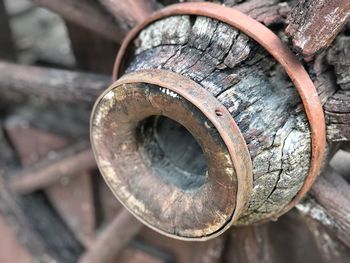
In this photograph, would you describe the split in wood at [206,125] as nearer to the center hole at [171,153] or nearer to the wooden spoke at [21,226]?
the center hole at [171,153]

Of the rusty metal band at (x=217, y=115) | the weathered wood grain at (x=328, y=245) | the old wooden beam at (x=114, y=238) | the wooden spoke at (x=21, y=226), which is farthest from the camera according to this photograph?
the wooden spoke at (x=21, y=226)

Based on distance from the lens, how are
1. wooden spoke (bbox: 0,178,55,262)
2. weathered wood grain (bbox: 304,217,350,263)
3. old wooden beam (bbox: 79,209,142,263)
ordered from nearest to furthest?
weathered wood grain (bbox: 304,217,350,263) → old wooden beam (bbox: 79,209,142,263) → wooden spoke (bbox: 0,178,55,262)

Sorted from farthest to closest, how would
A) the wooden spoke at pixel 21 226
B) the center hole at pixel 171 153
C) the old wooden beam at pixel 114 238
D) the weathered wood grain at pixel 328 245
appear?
1. the wooden spoke at pixel 21 226
2. the old wooden beam at pixel 114 238
3. the weathered wood grain at pixel 328 245
4. the center hole at pixel 171 153

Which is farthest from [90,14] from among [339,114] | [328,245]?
[328,245]

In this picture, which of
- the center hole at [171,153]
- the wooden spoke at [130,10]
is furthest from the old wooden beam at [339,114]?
the wooden spoke at [130,10]

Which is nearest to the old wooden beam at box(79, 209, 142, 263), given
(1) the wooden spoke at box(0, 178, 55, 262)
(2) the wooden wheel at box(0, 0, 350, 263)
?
(1) the wooden spoke at box(0, 178, 55, 262)

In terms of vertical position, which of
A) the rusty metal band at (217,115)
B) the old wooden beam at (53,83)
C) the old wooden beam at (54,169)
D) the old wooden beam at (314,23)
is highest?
the old wooden beam at (314,23)

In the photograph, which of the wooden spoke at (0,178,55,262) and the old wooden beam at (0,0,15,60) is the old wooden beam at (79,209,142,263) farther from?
the old wooden beam at (0,0,15,60)
